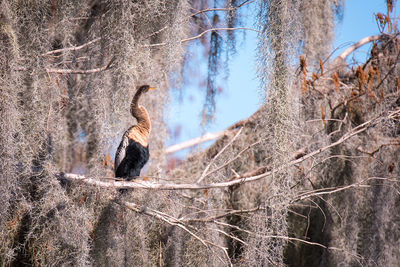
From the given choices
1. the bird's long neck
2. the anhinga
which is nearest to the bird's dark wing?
the anhinga

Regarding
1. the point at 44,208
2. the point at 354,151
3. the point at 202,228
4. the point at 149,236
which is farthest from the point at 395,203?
the point at 44,208

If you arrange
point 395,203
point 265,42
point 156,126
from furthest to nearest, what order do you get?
point 156,126 < point 395,203 < point 265,42

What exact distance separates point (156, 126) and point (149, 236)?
4.60 feet

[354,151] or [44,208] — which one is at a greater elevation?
[354,151]

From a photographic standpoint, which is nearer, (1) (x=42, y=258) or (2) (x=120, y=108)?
(2) (x=120, y=108)

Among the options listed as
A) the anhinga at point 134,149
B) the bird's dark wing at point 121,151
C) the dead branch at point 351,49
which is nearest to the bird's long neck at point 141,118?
the anhinga at point 134,149

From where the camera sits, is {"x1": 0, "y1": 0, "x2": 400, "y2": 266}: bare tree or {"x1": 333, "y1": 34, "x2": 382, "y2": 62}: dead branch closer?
{"x1": 0, "y1": 0, "x2": 400, "y2": 266}: bare tree

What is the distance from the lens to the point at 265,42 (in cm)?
222

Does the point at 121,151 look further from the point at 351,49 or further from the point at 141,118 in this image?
the point at 351,49

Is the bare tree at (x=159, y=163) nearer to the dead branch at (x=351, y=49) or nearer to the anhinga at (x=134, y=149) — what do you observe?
the anhinga at (x=134, y=149)

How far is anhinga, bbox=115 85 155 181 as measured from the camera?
3.48 metres

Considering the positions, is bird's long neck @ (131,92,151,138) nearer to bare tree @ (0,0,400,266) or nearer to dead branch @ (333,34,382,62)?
bare tree @ (0,0,400,266)

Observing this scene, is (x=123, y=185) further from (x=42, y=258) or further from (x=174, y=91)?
(x=174, y=91)

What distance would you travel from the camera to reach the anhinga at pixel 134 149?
11.4 feet
